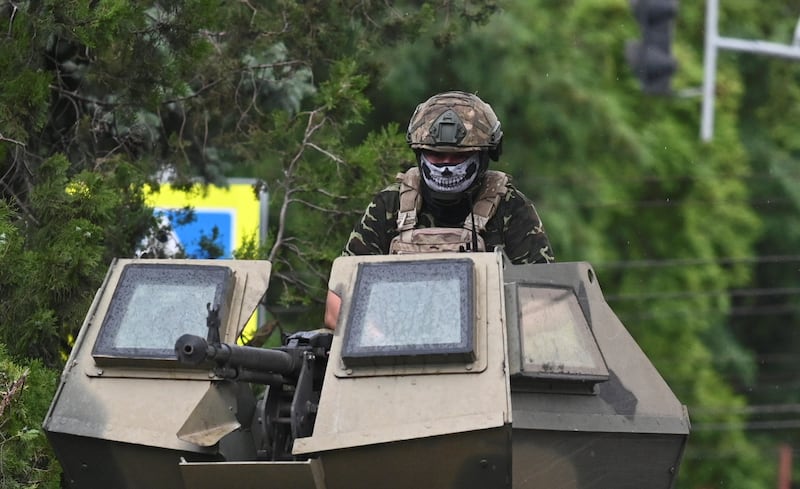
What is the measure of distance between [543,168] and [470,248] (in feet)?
38.8

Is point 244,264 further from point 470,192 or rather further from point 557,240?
point 557,240

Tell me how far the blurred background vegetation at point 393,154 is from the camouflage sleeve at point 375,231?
1408mm

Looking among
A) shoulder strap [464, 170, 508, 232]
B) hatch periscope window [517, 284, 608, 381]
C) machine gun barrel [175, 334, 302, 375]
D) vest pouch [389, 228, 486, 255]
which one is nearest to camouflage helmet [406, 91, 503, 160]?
shoulder strap [464, 170, 508, 232]

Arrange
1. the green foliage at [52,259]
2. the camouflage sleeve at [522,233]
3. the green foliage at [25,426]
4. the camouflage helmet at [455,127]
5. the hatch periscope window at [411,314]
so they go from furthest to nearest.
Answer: the green foliage at [52,259] < the camouflage sleeve at [522,233] < the camouflage helmet at [455,127] < the green foliage at [25,426] < the hatch periscope window at [411,314]

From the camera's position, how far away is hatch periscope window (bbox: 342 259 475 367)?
823 cm

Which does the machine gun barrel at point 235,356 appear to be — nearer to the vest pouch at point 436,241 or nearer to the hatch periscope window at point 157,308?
→ the hatch periscope window at point 157,308

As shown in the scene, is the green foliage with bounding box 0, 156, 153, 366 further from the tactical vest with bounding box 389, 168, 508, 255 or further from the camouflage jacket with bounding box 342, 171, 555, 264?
the tactical vest with bounding box 389, 168, 508, 255

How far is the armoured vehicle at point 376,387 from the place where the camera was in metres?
8.06

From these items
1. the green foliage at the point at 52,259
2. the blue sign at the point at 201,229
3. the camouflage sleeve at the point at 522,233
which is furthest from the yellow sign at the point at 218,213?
the camouflage sleeve at the point at 522,233

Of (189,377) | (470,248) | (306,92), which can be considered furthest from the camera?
(306,92)

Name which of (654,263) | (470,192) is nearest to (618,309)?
(654,263)

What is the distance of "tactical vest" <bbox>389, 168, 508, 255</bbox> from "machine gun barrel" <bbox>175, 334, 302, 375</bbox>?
1270 millimetres

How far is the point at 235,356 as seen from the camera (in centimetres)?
809

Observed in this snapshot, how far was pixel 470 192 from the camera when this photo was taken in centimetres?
997
